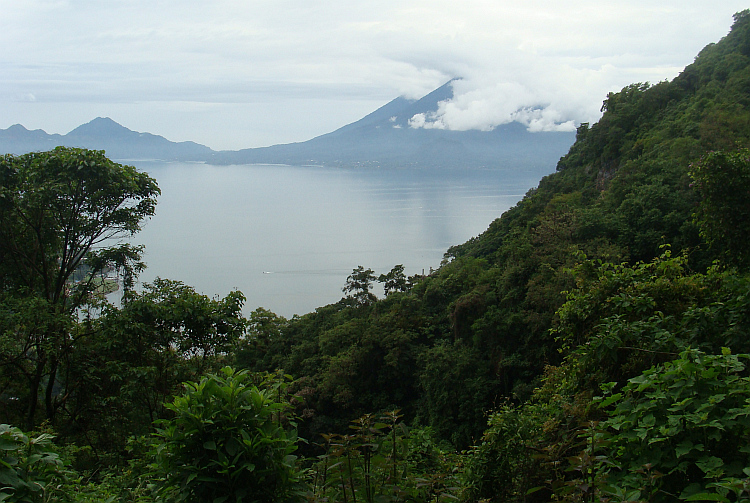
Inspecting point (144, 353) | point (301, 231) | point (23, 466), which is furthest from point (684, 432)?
point (301, 231)

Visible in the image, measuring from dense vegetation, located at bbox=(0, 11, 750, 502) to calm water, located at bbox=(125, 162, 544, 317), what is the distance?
7448 millimetres

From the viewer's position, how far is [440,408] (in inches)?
531

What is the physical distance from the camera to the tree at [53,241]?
5590 millimetres

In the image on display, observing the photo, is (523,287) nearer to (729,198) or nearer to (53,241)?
(729,198)

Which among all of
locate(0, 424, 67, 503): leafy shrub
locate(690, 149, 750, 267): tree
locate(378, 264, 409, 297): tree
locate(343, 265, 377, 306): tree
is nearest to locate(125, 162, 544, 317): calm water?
locate(343, 265, 377, 306): tree

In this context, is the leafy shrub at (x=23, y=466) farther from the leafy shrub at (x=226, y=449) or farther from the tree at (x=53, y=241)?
the tree at (x=53, y=241)

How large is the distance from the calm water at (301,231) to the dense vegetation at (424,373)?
745cm

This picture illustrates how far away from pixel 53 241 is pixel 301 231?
61.3 meters

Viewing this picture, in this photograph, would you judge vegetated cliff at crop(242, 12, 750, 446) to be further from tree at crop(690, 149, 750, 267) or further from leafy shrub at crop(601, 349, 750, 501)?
leafy shrub at crop(601, 349, 750, 501)

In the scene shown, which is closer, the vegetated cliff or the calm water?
the vegetated cliff

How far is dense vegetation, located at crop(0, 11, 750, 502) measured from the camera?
193cm

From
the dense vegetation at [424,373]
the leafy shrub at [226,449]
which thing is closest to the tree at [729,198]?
the dense vegetation at [424,373]

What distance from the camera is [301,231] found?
6781 cm

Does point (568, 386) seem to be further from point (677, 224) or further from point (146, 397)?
point (677, 224)
